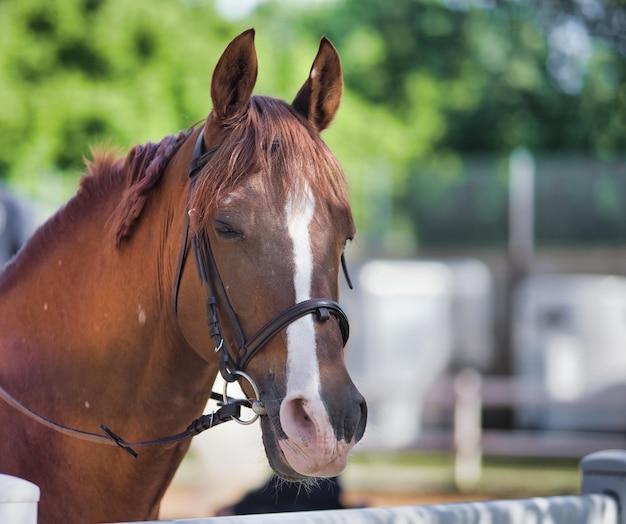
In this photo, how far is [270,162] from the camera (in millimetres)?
2219

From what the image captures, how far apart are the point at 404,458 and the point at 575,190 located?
234 inches

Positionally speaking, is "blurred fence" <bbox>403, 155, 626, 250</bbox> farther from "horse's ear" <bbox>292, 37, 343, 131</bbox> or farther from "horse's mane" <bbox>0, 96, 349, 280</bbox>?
"horse's mane" <bbox>0, 96, 349, 280</bbox>

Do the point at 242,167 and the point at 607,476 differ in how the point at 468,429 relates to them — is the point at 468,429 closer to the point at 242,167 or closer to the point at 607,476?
the point at 607,476

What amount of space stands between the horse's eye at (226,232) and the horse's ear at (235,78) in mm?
327

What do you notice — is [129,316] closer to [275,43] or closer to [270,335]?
[270,335]

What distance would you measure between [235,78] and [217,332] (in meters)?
0.70

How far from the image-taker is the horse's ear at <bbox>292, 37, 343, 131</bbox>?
2457mm

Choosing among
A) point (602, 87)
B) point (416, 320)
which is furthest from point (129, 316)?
point (602, 87)

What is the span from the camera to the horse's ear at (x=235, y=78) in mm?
2252

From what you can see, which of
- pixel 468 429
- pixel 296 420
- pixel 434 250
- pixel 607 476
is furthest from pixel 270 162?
pixel 434 250

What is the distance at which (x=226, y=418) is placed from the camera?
2.21 meters

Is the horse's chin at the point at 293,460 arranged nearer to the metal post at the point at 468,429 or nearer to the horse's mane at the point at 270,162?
the horse's mane at the point at 270,162

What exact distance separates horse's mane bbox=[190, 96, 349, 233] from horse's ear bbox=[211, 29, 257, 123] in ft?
0.12

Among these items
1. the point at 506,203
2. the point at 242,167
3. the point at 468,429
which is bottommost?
the point at 468,429
